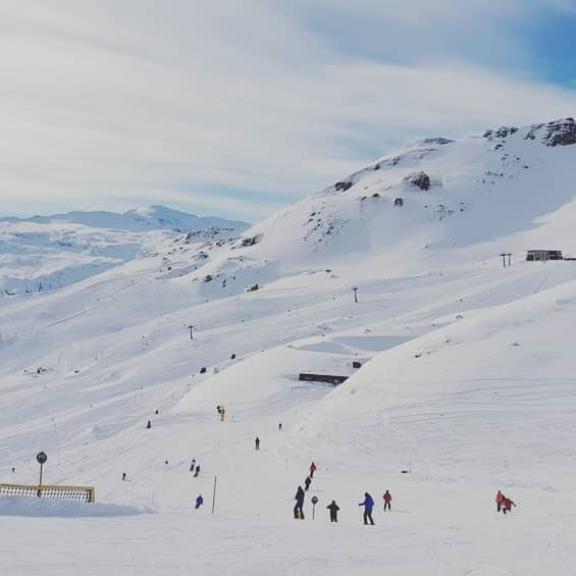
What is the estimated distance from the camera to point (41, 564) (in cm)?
1171

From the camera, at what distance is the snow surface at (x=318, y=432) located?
14070mm

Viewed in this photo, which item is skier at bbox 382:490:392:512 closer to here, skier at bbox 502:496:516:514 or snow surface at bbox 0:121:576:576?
snow surface at bbox 0:121:576:576

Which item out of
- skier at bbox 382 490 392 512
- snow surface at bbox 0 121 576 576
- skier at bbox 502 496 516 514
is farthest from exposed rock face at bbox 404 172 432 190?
skier at bbox 502 496 516 514

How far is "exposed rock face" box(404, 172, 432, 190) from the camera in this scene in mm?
192750

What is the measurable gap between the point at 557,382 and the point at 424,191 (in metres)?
158

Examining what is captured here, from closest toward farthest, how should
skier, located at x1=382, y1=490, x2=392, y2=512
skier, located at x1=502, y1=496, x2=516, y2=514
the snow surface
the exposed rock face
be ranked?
the snow surface < skier, located at x1=502, y1=496, x2=516, y2=514 < skier, located at x1=382, y1=490, x2=392, y2=512 < the exposed rock face

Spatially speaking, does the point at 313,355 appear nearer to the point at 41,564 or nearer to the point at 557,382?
the point at 557,382

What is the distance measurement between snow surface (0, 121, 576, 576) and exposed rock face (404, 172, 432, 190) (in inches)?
2781

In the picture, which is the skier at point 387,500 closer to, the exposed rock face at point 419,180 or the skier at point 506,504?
the skier at point 506,504

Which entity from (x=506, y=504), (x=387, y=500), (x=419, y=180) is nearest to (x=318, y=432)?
(x=387, y=500)

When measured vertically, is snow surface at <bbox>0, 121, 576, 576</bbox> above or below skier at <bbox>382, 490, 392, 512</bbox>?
above

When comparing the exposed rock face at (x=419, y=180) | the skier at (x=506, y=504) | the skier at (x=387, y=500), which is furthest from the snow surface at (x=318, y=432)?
the exposed rock face at (x=419, y=180)

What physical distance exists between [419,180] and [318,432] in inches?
6434

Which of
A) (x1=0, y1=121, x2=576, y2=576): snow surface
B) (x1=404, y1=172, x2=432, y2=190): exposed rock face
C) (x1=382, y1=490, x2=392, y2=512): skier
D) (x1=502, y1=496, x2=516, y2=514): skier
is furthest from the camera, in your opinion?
(x1=404, y1=172, x2=432, y2=190): exposed rock face
